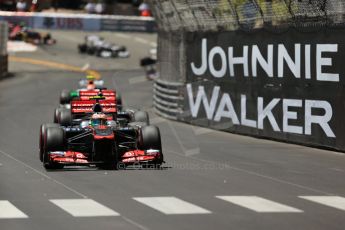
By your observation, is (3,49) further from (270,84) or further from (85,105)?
(85,105)

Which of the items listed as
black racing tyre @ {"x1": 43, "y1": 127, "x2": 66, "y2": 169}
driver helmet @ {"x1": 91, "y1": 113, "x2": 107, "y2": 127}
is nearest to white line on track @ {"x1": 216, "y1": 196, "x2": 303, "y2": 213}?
black racing tyre @ {"x1": 43, "y1": 127, "x2": 66, "y2": 169}

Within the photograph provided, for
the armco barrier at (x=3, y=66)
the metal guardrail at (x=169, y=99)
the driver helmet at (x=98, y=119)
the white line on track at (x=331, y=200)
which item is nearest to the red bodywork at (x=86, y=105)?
the driver helmet at (x=98, y=119)

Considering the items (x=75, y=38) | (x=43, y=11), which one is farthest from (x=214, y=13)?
(x=43, y=11)

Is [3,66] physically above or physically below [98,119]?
below

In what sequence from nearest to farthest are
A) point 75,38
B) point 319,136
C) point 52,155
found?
point 52,155 → point 319,136 → point 75,38

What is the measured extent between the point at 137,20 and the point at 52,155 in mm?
72059

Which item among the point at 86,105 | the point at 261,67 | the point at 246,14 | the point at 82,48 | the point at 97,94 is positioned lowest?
the point at 82,48

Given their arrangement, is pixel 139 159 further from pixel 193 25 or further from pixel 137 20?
pixel 137 20

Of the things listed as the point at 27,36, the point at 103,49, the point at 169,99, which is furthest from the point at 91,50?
the point at 169,99

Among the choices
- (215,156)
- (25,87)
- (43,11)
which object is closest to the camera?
(215,156)

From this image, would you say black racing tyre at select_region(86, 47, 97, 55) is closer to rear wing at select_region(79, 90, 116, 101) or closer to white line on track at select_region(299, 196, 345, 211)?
rear wing at select_region(79, 90, 116, 101)

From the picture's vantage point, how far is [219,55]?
2672 cm

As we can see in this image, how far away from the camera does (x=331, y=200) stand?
1283cm

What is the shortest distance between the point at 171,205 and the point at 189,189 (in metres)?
1.78
